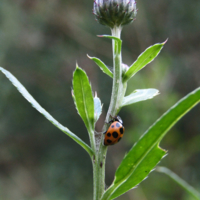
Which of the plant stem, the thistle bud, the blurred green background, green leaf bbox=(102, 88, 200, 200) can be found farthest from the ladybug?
the blurred green background

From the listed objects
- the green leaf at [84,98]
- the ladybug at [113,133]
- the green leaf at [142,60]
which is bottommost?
the ladybug at [113,133]

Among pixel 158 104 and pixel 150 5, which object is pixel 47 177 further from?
pixel 150 5

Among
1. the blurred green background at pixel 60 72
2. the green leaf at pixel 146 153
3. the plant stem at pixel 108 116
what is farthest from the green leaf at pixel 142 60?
the blurred green background at pixel 60 72

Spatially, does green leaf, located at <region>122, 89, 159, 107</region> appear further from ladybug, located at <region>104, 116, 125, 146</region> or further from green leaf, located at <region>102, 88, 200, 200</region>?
green leaf, located at <region>102, 88, 200, 200</region>

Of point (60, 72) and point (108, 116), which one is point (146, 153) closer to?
point (108, 116)

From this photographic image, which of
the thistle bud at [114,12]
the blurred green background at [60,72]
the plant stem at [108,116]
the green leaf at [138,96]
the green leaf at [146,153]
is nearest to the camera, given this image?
the green leaf at [146,153]

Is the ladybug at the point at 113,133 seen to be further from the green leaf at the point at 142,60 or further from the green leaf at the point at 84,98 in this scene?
the green leaf at the point at 142,60
